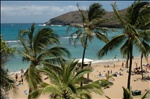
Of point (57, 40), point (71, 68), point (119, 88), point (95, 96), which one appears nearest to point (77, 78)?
point (71, 68)

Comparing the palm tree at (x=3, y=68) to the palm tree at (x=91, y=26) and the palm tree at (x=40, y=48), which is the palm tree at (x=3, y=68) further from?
the palm tree at (x=91, y=26)

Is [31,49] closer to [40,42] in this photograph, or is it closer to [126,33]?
[40,42]

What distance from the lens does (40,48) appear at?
1325 cm

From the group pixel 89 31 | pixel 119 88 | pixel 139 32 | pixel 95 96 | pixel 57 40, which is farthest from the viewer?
→ pixel 119 88

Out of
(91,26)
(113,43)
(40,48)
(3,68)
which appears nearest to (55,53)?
(40,48)

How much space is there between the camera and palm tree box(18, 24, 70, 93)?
13.0 metres

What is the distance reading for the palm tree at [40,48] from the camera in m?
13.0

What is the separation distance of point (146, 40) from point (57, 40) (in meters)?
4.30

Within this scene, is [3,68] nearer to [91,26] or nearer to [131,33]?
[131,33]

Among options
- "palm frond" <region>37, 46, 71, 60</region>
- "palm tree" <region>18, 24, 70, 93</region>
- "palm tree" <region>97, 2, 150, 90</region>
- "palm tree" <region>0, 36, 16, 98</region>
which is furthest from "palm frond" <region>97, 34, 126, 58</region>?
"palm tree" <region>0, 36, 16, 98</region>

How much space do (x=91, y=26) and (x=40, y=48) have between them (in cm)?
409

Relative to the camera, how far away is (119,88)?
2452cm

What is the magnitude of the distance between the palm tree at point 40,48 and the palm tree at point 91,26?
2.65m

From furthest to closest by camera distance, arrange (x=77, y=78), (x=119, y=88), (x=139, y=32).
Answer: (x=119, y=88) → (x=139, y=32) → (x=77, y=78)
